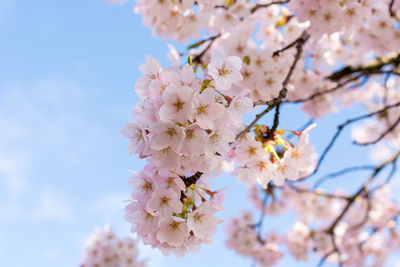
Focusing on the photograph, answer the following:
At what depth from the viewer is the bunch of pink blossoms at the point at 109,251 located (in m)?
6.59

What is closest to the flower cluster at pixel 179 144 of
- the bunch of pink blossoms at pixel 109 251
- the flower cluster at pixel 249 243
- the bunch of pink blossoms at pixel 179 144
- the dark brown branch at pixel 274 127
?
the bunch of pink blossoms at pixel 179 144

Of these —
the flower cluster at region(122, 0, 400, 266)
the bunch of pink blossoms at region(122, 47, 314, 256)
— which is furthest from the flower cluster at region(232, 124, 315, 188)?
the bunch of pink blossoms at region(122, 47, 314, 256)

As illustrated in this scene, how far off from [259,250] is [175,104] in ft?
17.2

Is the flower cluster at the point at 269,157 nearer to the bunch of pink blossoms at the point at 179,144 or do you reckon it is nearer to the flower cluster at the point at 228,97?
the flower cluster at the point at 228,97

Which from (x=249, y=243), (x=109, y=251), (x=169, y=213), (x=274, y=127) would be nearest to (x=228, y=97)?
(x=274, y=127)

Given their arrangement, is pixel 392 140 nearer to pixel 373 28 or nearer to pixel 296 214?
pixel 296 214

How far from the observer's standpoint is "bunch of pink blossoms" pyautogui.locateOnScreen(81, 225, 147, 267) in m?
6.59

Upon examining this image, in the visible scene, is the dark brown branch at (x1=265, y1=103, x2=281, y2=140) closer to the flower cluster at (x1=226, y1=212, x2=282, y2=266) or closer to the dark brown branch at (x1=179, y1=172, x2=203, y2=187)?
the dark brown branch at (x1=179, y1=172, x2=203, y2=187)

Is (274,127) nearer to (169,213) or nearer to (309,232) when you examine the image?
(169,213)

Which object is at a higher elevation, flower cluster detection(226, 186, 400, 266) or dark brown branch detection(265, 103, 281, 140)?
flower cluster detection(226, 186, 400, 266)

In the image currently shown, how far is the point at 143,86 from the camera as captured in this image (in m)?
1.46

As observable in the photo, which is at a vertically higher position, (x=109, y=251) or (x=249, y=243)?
(x=109, y=251)

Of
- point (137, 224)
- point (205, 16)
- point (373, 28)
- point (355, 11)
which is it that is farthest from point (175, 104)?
point (373, 28)

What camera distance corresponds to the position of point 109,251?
678 cm
